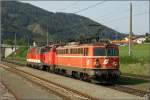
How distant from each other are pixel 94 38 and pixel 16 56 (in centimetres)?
9957

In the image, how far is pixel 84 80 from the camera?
101 ft

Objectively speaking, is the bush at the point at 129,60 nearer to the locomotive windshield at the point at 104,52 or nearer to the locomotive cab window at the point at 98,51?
the locomotive windshield at the point at 104,52

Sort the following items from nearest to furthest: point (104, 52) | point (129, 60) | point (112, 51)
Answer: point (104, 52)
point (112, 51)
point (129, 60)

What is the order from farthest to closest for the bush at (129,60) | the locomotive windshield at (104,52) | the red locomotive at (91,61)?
the bush at (129,60) → the locomotive windshield at (104,52) → the red locomotive at (91,61)

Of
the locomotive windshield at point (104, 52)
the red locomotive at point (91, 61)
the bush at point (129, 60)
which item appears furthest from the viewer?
the bush at point (129, 60)

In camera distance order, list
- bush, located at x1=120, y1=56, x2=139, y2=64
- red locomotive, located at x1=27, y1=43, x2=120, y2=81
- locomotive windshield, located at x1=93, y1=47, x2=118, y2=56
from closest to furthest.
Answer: red locomotive, located at x1=27, y1=43, x2=120, y2=81 < locomotive windshield, located at x1=93, y1=47, x2=118, y2=56 < bush, located at x1=120, y1=56, x2=139, y2=64

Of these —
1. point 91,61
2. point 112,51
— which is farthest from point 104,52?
point 91,61

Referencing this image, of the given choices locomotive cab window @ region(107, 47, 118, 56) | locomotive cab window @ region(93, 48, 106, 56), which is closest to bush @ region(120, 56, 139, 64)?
locomotive cab window @ region(107, 47, 118, 56)

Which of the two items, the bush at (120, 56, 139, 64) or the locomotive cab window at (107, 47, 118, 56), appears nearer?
the locomotive cab window at (107, 47, 118, 56)

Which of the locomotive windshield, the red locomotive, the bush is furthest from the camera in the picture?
the bush

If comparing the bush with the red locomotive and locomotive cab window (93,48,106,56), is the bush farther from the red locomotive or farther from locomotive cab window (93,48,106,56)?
locomotive cab window (93,48,106,56)

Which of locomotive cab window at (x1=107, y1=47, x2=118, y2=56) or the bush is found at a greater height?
locomotive cab window at (x1=107, y1=47, x2=118, y2=56)

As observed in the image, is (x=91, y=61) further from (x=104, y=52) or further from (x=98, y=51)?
(x=104, y=52)

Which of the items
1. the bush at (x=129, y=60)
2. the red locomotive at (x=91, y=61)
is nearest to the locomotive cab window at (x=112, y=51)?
the red locomotive at (x=91, y=61)
